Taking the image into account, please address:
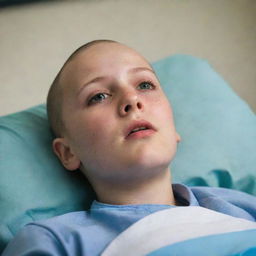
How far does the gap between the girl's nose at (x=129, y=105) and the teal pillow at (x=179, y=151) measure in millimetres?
252

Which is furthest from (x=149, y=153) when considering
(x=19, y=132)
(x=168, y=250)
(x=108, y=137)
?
(x=19, y=132)

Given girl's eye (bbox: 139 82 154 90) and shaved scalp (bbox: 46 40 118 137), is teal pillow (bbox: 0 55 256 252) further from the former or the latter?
girl's eye (bbox: 139 82 154 90)

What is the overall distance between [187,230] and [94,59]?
1.50 ft

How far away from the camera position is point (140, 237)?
861 millimetres

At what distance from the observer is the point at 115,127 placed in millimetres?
937

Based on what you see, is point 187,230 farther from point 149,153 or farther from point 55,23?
point 55,23

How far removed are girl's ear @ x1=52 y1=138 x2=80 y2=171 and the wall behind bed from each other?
0.35 metres

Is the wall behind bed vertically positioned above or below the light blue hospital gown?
above

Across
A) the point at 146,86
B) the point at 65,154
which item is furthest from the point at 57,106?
the point at 146,86

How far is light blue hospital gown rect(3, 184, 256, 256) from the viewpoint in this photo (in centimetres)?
84

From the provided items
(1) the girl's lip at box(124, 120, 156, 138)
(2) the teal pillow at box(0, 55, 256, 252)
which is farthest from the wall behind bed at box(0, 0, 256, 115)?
(1) the girl's lip at box(124, 120, 156, 138)

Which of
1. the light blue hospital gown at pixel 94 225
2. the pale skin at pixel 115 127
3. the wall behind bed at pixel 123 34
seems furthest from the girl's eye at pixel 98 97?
the wall behind bed at pixel 123 34

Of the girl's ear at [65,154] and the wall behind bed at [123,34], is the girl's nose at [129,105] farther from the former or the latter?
the wall behind bed at [123,34]

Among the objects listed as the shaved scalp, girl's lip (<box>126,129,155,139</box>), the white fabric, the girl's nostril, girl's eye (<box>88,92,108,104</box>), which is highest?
the girl's nostril
